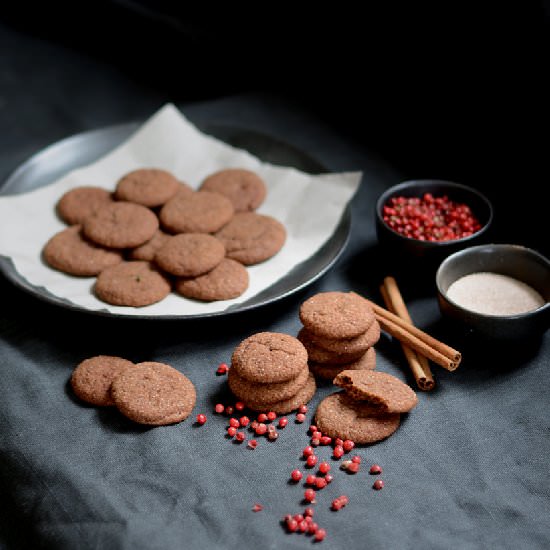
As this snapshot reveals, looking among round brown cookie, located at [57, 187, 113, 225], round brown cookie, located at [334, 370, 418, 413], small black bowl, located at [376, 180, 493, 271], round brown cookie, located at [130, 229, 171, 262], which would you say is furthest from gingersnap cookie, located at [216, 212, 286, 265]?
round brown cookie, located at [334, 370, 418, 413]

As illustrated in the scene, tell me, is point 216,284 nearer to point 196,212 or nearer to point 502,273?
point 196,212

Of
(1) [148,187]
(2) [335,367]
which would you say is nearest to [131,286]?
(1) [148,187]

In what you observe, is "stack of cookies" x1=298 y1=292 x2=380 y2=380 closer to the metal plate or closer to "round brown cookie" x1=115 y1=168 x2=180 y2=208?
the metal plate

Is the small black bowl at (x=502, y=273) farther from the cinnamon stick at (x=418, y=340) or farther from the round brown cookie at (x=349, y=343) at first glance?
the round brown cookie at (x=349, y=343)

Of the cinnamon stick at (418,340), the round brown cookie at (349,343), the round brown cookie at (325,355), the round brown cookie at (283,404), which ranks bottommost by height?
the round brown cookie at (283,404)

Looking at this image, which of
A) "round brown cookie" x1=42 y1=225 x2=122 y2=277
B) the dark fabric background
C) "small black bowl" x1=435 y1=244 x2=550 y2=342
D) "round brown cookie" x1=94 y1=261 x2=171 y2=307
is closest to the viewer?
the dark fabric background

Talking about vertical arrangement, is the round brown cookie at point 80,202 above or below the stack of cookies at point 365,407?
below

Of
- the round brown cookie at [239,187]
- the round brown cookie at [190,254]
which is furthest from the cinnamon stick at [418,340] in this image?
the round brown cookie at [239,187]
